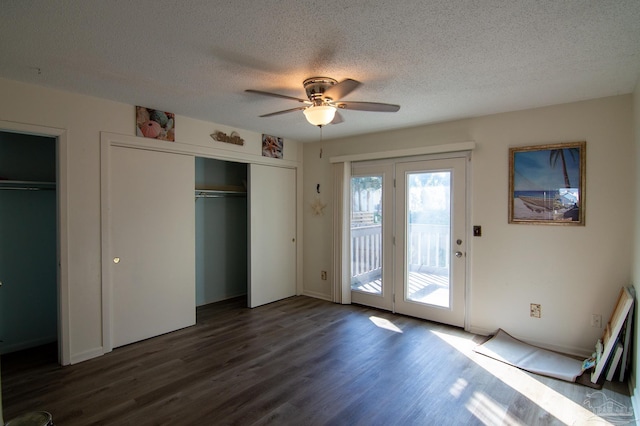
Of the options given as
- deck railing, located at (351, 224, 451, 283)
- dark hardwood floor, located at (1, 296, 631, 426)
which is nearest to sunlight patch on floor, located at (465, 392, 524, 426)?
dark hardwood floor, located at (1, 296, 631, 426)

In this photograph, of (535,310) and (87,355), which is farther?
(535,310)

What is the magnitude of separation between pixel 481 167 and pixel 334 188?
2041 millimetres

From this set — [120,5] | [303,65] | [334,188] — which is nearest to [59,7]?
[120,5]

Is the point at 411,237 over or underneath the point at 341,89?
underneath

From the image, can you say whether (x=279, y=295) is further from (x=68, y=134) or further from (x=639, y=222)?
(x=639, y=222)

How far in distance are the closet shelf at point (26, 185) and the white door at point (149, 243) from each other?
0.77 metres

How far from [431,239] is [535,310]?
129 centimetres

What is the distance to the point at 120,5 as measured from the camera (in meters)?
1.72

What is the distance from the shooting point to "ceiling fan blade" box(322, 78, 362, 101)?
2.33 metres

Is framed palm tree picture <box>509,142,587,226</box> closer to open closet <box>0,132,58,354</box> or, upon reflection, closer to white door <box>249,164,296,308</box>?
white door <box>249,164,296,308</box>

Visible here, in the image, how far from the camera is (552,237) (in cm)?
332

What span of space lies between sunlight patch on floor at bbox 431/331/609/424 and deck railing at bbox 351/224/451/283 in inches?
41.4

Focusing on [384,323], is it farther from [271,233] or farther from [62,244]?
[62,244]

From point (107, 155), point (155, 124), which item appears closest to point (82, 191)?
point (107, 155)
